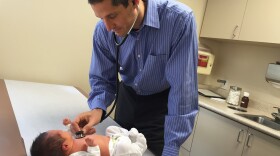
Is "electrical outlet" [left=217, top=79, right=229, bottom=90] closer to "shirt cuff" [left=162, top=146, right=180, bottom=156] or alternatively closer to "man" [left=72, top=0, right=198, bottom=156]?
"man" [left=72, top=0, right=198, bottom=156]

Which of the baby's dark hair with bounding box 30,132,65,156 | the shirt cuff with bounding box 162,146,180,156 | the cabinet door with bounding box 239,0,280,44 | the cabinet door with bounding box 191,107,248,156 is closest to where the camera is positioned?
the baby's dark hair with bounding box 30,132,65,156

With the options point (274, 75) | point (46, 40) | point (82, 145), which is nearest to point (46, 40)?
point (46, 40)

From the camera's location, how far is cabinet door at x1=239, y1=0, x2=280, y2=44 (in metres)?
2.28

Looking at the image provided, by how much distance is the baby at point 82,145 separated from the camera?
0.90 m

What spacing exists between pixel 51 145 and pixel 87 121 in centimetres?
35

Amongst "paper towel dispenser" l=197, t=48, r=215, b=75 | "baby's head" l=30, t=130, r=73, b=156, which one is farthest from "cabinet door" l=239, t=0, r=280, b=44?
"baby's head" l=30, t=130, r=73, b=156

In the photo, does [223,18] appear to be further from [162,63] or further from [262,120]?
[162,63]

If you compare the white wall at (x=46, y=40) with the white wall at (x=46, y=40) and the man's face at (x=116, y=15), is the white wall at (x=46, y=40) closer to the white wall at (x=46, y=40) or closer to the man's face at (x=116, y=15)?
the white wall at (x=46, y=40)

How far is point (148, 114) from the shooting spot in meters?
1.43

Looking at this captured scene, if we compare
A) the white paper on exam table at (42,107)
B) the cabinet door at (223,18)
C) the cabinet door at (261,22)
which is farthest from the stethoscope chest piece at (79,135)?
the cabinet door at (223,18)

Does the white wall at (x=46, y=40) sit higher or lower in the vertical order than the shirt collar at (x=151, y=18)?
lower

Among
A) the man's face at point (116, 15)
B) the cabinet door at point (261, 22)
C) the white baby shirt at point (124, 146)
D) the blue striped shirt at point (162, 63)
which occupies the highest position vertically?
the cabinet door at point (261, 22)

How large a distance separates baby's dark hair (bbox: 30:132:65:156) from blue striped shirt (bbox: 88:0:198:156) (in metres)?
0.38

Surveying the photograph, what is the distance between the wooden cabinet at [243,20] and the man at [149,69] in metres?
1.43
